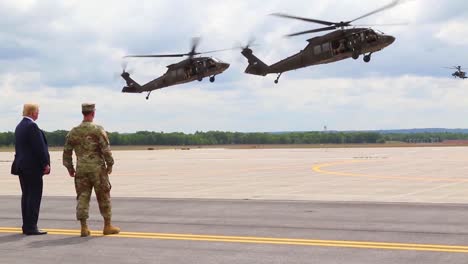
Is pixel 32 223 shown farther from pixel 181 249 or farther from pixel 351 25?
pixel 351 25

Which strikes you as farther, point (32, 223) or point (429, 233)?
point (32, 223)

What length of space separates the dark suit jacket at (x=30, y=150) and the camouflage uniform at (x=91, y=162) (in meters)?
0.58

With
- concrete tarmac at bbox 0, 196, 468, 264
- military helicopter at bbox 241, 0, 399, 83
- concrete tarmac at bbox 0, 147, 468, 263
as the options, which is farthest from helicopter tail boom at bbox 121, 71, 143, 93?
concrete tarmac at bbox 0, 196, 468, 264

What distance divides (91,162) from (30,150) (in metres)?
1.23

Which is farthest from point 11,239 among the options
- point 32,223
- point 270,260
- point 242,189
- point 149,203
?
point 242,189

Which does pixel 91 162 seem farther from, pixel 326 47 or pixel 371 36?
pixel 326 47

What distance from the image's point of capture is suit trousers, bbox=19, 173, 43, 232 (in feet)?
36.5

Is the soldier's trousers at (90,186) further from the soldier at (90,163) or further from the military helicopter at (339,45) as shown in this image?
the military helicopter at (339,45)

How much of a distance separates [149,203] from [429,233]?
25.4 ft

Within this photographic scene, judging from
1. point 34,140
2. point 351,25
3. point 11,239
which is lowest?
point 11,239

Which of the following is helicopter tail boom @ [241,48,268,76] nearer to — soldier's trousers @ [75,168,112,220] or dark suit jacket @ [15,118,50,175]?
dark suit jacket @ [15,118,50,175]

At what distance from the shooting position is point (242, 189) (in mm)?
20609

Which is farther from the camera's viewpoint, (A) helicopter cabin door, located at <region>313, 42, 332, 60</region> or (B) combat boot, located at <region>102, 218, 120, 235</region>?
(A) helicopter cabin door, located at <region>313, 42, 332, 60</region>

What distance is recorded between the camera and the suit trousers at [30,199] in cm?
1113
